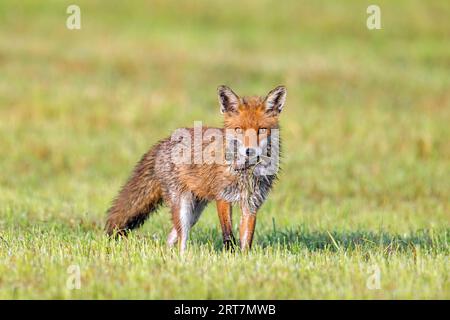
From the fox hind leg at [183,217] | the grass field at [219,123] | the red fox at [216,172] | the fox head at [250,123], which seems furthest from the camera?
the fox hind leg at [183,217]

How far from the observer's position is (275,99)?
9.59 meters

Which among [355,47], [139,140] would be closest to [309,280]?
[139,140]

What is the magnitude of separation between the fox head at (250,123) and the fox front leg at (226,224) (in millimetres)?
576

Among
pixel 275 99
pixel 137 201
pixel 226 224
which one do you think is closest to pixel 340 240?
pixel 226 224

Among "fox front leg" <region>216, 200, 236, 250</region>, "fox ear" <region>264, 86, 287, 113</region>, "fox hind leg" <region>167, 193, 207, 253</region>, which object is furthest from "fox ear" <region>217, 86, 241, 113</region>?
"fox hind leg" <region>167, 193, 207, 253</region>

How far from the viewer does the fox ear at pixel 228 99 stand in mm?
9461

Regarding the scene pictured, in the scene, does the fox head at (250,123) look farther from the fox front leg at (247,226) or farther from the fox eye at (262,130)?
the fox front leg at (247,226)

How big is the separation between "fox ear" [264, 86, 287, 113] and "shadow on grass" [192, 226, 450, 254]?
5.77ft

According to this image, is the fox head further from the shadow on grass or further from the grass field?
the shadow on grass

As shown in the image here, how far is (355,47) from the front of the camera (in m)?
35.8

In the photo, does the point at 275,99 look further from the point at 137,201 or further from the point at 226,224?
the point at 137,201

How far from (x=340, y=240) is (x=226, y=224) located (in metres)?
2.07

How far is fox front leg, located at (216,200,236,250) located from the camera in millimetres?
9938

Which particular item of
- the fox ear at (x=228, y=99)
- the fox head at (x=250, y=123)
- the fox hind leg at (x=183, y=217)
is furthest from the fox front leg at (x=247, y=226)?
the fox ear at (x=228, y=99)
